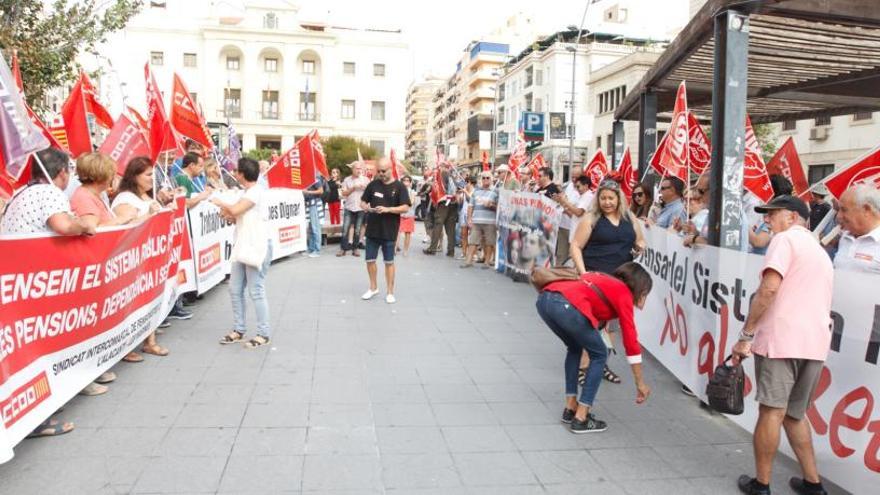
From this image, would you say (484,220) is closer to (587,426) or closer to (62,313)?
(587,426)

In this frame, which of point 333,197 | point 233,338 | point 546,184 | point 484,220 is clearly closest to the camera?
point 233,338

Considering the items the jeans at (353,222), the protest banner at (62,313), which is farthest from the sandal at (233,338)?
the jeans at (353,222)

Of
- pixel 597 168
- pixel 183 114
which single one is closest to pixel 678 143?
pixel 597 168

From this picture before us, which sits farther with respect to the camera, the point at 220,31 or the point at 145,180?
the point at 220,31

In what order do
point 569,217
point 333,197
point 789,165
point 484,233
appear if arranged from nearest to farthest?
point 789,165, point 569,217, point 484,233, point 333,197

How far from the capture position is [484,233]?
13.3 meters

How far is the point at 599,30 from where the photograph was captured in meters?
66.1

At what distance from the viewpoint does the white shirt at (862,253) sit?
398 cm

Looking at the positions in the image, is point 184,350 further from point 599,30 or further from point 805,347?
point 599,30

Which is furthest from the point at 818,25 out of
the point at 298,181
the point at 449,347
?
the point at 298,181

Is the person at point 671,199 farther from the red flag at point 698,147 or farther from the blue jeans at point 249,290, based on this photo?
the blue jeans at point 249,290

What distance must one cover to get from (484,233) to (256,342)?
7.10 m

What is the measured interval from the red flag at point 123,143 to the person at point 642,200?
5.58 meters

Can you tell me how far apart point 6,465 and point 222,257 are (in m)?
6.34
